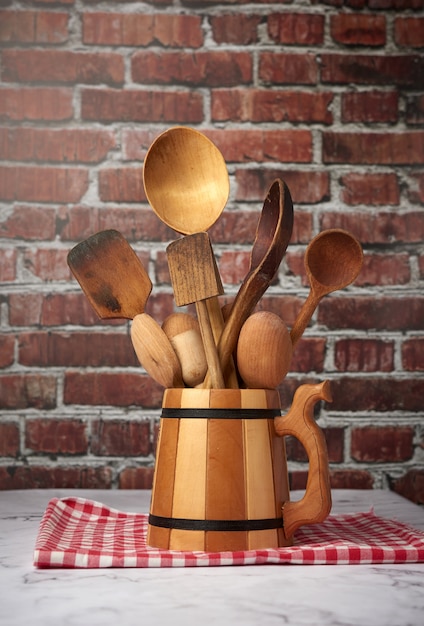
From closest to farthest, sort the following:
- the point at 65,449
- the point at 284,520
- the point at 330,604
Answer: the point at 330,604
the point at 284,520
the point at 65,449

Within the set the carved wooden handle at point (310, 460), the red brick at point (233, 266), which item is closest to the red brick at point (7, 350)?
the red brick at point (233, 266)

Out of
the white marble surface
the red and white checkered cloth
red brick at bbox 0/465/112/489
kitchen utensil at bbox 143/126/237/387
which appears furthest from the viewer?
red brick at bbox 0/465/112/489

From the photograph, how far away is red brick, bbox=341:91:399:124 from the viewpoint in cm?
136

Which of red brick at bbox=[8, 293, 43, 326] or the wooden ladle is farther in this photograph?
red brick at bbox=[8, 293, 43, 326]

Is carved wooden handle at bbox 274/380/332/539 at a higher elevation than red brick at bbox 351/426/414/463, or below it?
higher

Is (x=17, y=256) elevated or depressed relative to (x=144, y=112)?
depressed

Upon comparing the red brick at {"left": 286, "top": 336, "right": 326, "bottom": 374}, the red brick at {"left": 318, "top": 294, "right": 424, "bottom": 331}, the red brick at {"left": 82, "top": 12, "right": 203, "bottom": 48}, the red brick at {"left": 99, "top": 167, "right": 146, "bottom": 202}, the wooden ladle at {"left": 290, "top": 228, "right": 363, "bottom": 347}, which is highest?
the red brick at {"left": 82, "top": 12, "right": 203, "bottom": 48}

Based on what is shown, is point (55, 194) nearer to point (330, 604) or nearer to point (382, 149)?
point (382, 149)

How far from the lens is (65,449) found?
1298mm

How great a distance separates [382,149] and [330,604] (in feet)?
3.13

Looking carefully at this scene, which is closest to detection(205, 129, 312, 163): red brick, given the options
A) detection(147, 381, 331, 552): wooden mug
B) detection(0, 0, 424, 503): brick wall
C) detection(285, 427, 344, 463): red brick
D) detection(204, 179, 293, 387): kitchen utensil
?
detection(0, 0, 424, 503): brick wall

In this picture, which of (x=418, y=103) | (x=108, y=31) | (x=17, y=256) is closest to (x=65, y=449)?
A: (x=17, y=256)

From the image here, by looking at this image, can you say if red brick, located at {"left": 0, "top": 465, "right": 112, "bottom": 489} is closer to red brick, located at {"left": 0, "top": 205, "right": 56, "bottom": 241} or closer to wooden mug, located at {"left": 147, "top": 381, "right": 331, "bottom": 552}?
red brick, located at {"left": 0, "top": 205, "right": 56, "bottom": 241}

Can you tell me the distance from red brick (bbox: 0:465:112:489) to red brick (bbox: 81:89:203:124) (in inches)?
23.9
